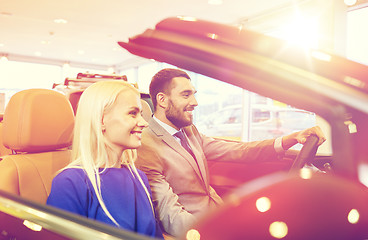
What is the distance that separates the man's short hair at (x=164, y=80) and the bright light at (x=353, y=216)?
155 cm

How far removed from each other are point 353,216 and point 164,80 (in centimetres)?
162

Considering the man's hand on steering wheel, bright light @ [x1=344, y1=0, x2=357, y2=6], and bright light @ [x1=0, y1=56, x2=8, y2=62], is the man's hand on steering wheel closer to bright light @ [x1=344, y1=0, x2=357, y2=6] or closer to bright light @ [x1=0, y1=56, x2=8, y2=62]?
bright light @ [x1=344, y1=0, x2=357, y2=6]

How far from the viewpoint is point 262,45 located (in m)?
0.59

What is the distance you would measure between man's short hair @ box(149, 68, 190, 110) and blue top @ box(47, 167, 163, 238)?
28.3 inches

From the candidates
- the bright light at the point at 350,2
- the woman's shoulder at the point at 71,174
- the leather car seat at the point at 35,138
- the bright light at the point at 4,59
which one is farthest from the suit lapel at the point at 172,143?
the bright light at the point at 4,59

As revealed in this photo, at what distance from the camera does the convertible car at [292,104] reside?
17.9 inches

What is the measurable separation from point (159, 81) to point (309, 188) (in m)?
1.64

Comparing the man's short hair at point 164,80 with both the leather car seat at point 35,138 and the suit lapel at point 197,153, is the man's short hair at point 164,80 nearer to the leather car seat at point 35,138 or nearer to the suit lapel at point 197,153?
the suit lapel at point 197,153

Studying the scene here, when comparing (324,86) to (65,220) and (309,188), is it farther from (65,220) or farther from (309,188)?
(65,220)

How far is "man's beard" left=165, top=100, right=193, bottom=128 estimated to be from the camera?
1982 millimetres

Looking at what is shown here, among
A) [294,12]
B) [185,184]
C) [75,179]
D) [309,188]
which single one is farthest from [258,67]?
[294,12]

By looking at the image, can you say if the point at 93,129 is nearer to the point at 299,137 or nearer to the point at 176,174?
the point at 176,174

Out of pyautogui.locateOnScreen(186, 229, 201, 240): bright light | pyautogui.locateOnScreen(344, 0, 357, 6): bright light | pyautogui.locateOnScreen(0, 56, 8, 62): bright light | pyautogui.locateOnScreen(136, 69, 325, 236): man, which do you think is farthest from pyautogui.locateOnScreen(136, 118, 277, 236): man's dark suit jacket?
pyautogui.locateOnScreen(0, 56, 8, 62): bright light

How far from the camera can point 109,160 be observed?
135cm
